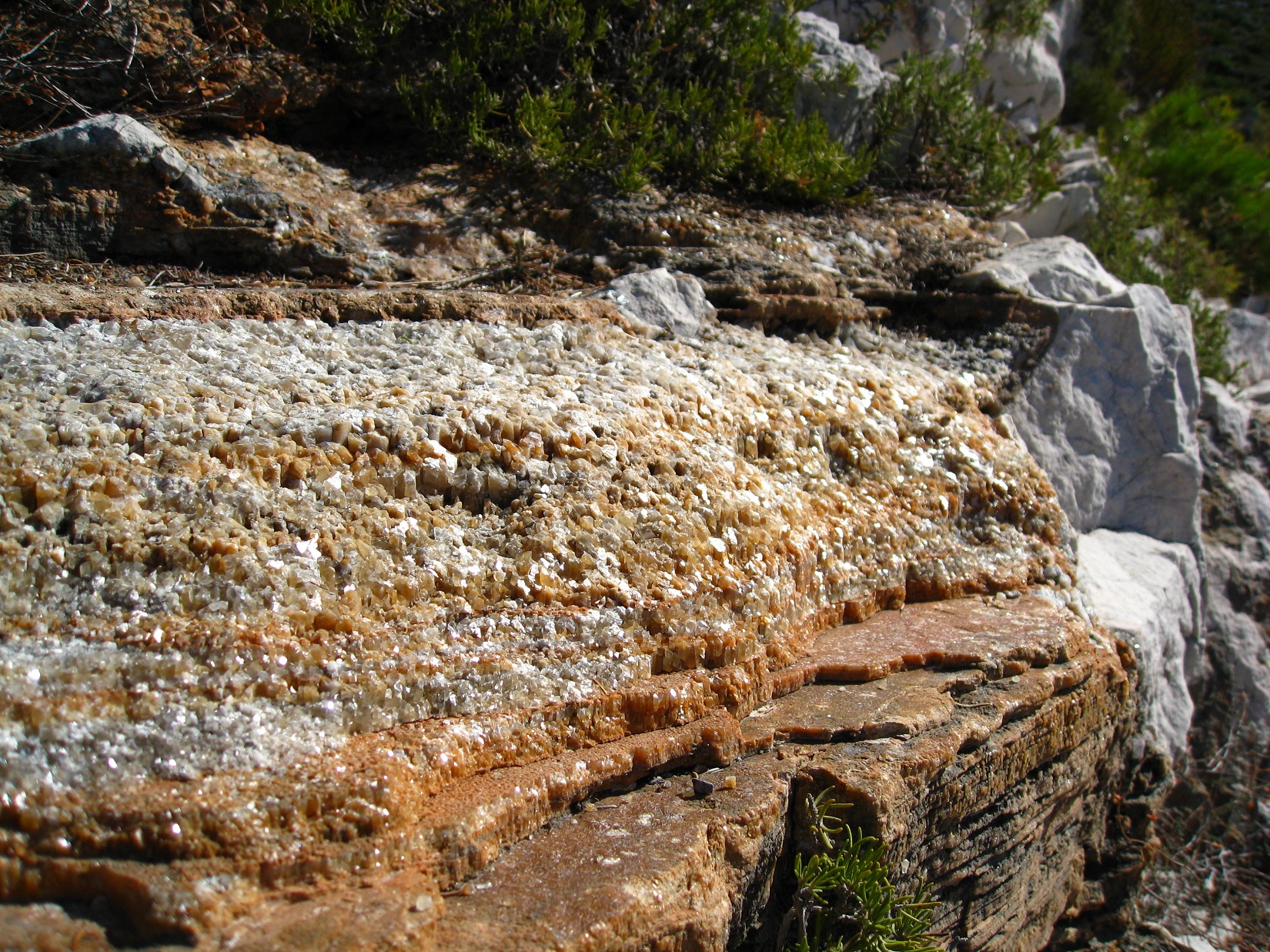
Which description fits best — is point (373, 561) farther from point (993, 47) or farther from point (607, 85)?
point (993, 47)

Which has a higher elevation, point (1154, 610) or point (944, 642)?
point (944, 642)

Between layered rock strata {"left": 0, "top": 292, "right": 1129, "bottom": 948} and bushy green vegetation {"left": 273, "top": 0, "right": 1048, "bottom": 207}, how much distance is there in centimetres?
174

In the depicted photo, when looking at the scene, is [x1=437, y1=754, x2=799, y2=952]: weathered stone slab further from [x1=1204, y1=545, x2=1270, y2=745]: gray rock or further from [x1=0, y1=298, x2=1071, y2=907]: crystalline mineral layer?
[x1=1204, y1=545, x2=1270, y2=745]: gray rock

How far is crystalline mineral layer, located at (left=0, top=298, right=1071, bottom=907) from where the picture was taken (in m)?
Answer: 1.94

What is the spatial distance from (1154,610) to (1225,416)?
2616mm

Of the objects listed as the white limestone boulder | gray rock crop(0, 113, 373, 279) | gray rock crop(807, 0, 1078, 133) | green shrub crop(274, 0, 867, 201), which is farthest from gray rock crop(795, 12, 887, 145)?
gray rock crop(0, 113, 373, 279)

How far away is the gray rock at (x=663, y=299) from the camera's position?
4.20 metres

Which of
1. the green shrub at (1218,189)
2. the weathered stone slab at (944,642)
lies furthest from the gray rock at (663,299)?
the green shrub at (1218,189)

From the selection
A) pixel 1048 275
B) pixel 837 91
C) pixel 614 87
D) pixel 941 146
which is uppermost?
pixel 837 91

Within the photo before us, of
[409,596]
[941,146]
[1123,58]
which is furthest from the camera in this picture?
[1123,58]

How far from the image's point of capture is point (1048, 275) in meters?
5.81

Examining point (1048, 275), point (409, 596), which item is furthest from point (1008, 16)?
point (409, 596)

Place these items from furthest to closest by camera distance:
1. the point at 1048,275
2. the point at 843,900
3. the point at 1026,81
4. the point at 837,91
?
the point at 1026,81, the point at 837,91, the point at 1048,275, the point at 843,900

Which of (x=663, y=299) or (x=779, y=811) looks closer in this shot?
(x=779, y=811)
